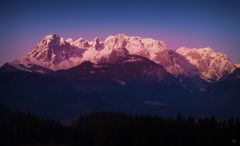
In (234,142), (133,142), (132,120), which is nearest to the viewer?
(234,142)

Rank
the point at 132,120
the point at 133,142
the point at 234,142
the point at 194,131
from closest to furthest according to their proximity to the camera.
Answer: the point at 234,142 < the point at 133,142 < the point at 194,131 < the point at 132,120

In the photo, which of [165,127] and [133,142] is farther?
[165,127]

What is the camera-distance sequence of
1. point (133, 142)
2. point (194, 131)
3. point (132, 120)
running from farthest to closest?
1. point (132, 120)
2. point (194, 131)
3. point (133, 142)

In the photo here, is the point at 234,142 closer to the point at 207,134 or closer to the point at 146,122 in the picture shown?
the point at 207,134

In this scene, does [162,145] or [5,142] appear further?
[5,142]

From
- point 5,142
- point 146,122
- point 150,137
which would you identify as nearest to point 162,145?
point 150,137

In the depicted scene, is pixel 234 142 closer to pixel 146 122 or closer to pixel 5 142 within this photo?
pixel 146 122

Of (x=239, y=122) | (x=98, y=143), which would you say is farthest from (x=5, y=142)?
(x=239, y=122)

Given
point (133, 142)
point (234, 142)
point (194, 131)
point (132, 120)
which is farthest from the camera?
point (132, 120)

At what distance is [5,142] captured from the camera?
651ft

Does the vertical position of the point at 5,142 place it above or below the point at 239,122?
below

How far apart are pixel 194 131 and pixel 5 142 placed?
218 feet

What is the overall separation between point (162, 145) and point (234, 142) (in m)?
25.3

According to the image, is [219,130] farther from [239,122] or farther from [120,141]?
[120,141]
